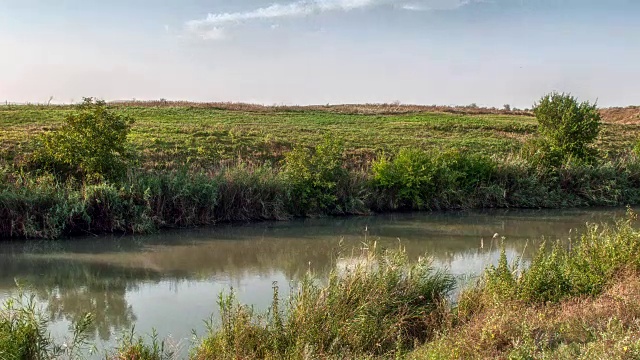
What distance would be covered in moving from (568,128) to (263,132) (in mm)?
15216

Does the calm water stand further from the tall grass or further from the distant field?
the distant field

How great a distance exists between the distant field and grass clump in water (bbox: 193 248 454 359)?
15.0 metres

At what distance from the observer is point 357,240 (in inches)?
661

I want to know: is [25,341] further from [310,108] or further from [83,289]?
[310,108]

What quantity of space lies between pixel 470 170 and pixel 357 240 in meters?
8.65

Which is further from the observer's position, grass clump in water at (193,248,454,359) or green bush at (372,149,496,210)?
green bush at (372,149,496,210)

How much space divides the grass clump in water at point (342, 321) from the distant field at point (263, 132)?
15.0 meters

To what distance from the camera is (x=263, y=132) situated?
30172 millimetres

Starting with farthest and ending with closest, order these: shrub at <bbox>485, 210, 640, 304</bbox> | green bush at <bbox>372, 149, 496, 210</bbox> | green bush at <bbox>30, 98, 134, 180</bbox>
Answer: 1. green bush at <bbox>372, 149, 496, 210</bbox>
2. green bush at <bbox>30, 98, 134, 180</bbox>
3. shrub at <bbox>485, 210, 640, 304</bbox>

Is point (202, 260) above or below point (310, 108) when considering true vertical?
below

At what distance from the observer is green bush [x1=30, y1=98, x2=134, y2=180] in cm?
1741

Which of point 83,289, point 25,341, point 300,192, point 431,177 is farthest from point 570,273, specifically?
point 431,177

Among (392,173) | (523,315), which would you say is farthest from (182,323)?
(392,173)

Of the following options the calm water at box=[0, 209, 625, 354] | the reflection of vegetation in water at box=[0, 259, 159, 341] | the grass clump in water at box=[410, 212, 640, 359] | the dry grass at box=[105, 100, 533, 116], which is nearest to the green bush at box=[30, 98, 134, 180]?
the calm water at box=[0, 209, 625, 354]
